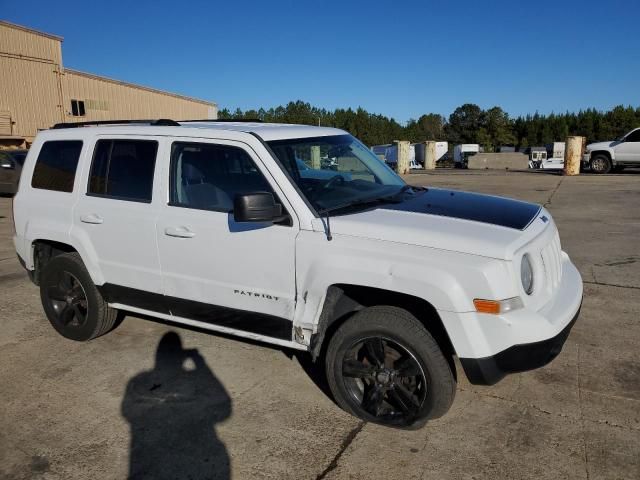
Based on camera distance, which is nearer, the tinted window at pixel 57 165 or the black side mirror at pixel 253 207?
the black side mirror at pixel 253 207

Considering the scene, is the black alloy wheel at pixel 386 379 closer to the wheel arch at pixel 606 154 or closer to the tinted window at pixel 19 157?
the tinted window at pixel 19 157

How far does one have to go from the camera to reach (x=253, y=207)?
3115 millimetres

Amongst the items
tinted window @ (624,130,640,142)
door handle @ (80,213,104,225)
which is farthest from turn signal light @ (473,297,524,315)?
tinted window @ (624,130,640,142)

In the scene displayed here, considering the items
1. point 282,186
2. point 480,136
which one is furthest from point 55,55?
point 480,136

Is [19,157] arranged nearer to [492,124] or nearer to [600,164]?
[600,164]

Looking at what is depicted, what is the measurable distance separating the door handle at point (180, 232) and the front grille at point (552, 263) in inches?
92.4

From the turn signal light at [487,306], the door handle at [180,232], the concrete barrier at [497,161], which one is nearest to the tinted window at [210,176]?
the door handle at [180,232]

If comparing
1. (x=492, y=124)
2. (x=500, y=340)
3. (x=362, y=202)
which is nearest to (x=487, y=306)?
(x=500, y=340)

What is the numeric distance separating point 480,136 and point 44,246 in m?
109

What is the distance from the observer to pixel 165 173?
12.7 ft

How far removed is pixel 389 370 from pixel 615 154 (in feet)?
71.2

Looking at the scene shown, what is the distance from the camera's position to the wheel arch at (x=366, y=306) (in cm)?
317

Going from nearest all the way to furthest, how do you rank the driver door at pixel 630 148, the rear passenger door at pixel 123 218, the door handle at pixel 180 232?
the door handle at pixel 180 232, the rear passenger door at pixel 123 218, the driver door at pixel 630 148

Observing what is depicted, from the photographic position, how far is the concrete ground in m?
2.90
